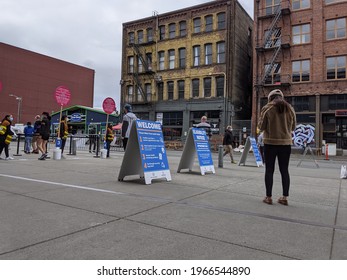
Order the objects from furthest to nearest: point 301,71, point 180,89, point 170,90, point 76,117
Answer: point 76,117
point 170,90
point 180,89
point 301,71

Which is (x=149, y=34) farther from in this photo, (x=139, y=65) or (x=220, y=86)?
(x=220, y=86)

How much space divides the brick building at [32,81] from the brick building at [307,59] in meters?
45.8

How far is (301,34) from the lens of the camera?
28828 millimetres

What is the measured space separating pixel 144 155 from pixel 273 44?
2720 cm

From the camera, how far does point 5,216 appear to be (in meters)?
3.82

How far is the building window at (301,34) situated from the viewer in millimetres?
28505

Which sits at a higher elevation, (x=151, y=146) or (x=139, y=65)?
(x=139, y=65)

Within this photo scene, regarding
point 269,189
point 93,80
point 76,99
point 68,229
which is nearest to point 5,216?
point 68,229

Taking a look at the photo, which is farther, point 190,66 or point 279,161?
point 190,66

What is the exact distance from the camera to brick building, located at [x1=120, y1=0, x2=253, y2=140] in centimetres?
3231

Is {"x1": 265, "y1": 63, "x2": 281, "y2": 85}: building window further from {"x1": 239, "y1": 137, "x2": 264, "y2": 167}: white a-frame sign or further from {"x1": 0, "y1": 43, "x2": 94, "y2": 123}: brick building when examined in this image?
{"x1": 0, "y1": 43, "x2": 94, "y2": 123}: brick building

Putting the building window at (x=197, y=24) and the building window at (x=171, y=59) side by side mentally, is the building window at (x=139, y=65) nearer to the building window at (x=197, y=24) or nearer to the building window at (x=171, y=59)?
the building window at (x=171, y=59)

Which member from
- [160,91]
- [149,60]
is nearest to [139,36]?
[149,60]

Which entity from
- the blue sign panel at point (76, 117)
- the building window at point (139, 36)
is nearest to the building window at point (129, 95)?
the building window at point (139, 36)
